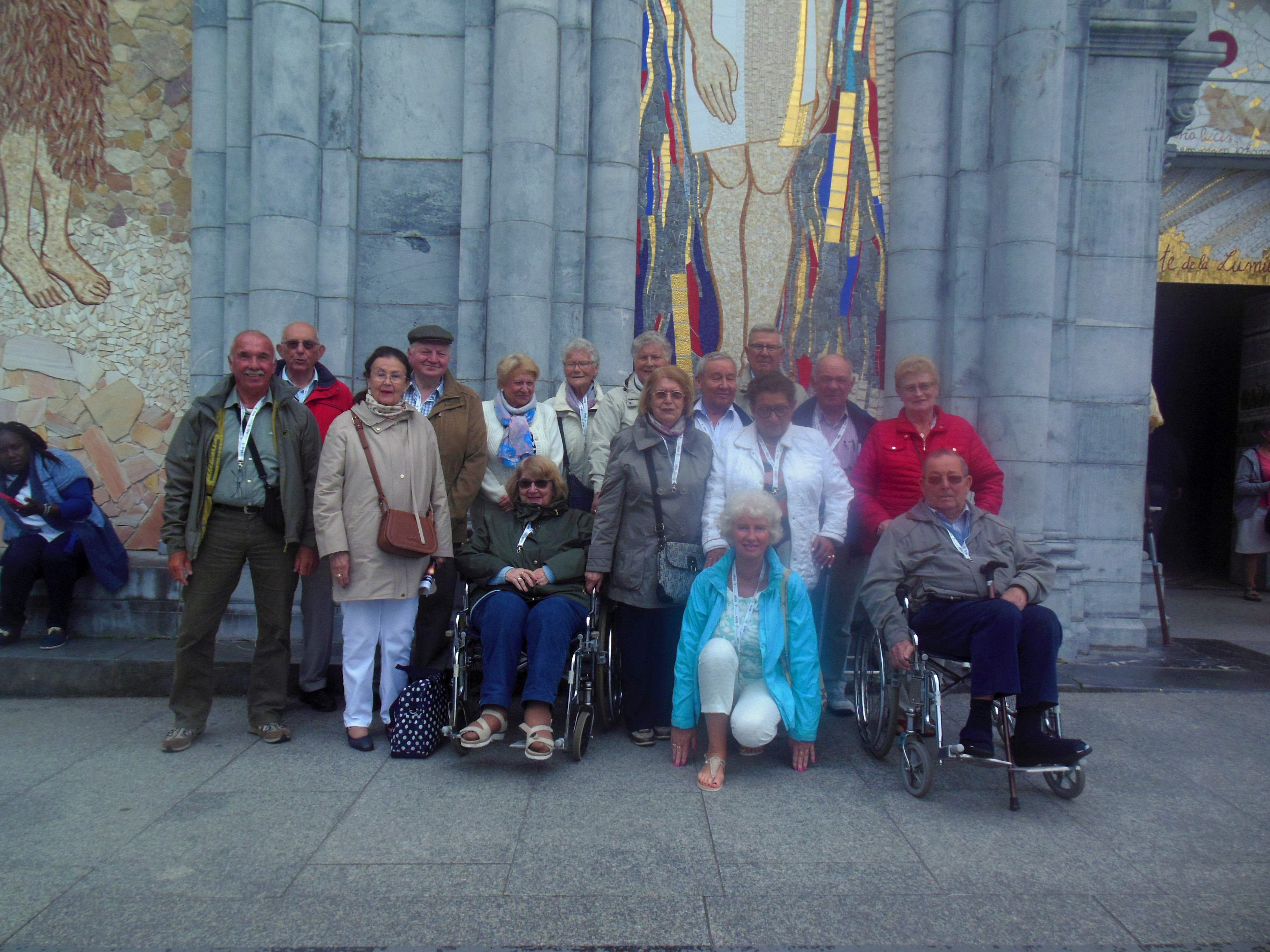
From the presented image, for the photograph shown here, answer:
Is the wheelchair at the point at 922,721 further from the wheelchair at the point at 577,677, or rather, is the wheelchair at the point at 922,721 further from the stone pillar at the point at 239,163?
the stone pillar at the point at 239,163

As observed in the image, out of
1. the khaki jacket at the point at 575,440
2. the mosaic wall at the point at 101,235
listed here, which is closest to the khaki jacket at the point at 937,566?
the khaki jacket at the point at 575,440

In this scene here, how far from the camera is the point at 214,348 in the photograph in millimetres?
6141

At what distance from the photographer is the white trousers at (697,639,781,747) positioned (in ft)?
12.5

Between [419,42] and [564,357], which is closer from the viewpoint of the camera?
[564,357]

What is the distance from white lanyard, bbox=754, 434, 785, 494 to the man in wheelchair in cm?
59

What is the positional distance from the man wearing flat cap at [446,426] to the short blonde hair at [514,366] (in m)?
0.22

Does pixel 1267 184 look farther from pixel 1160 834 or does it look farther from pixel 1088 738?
pixel 1160 834

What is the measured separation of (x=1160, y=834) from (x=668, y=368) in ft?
9.25

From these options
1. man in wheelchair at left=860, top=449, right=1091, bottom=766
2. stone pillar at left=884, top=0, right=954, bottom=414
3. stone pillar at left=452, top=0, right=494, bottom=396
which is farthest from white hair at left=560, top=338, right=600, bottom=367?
stone pillar at left=884, top=0, right=954, bottom=414

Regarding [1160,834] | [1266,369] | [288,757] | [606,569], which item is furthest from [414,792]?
[1266,369]

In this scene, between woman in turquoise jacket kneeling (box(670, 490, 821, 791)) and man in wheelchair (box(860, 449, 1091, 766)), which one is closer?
man in wheelchair (box(860, 449, 1091, 766))

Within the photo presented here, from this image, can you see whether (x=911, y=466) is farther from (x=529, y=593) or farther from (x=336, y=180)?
(x=336, y=180)

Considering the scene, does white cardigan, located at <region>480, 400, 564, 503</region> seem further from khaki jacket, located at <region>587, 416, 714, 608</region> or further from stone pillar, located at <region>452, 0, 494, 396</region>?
stone pillar, located at <region>452, 0, 494, 396</region>

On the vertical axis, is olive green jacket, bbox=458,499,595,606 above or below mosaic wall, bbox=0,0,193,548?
below
